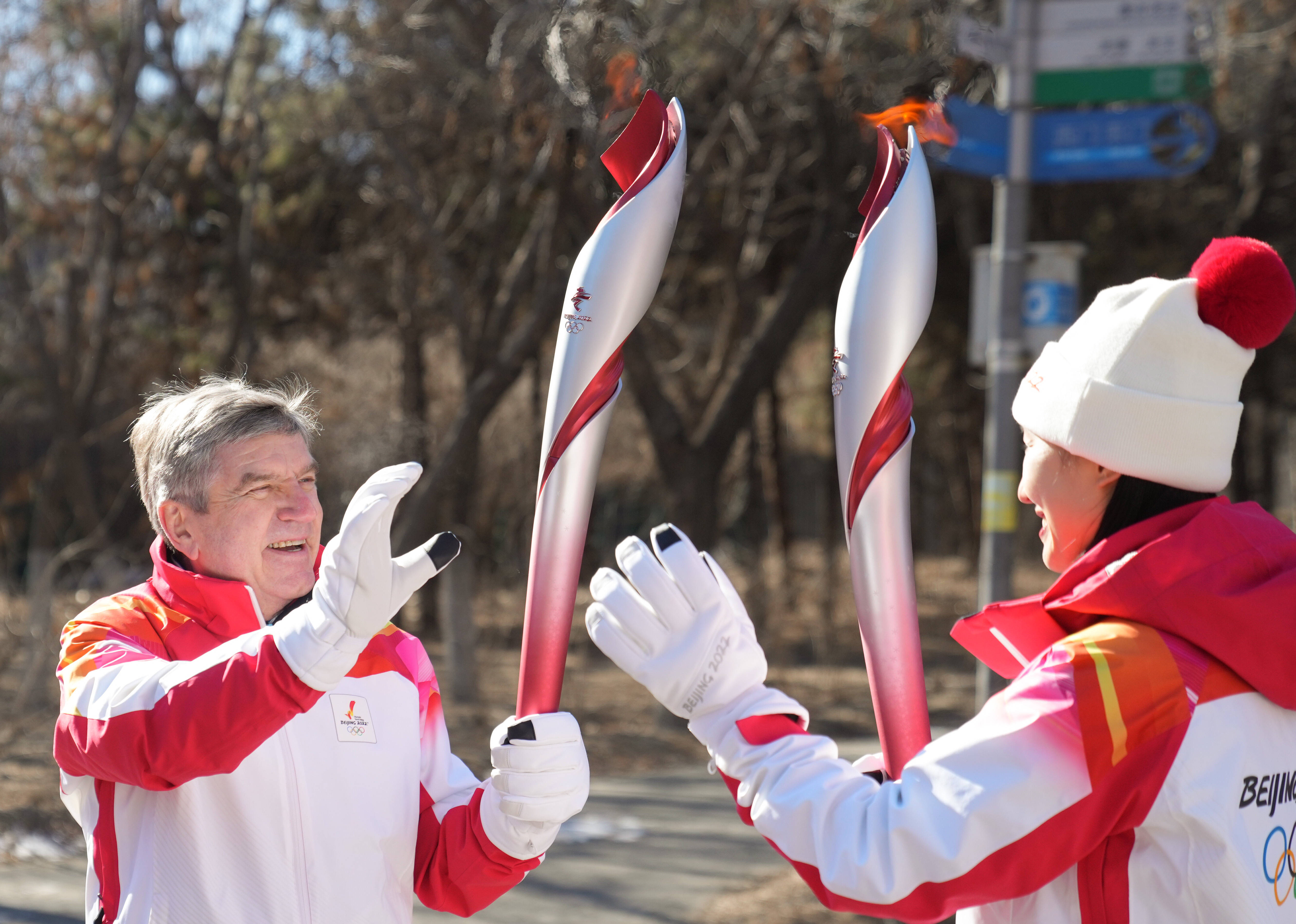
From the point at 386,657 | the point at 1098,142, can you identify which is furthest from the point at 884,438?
the point at 1098,142

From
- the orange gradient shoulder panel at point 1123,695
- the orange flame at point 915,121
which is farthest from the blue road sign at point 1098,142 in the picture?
the orange gradient shoulder panel at point 1123,695

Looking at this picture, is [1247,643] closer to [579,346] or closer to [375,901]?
[579,346]

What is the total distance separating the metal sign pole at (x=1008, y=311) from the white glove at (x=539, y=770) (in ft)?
11.7

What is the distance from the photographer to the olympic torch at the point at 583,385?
183cm

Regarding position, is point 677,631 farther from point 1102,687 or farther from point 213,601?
point 213,601

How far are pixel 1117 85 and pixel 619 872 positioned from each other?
147 inches

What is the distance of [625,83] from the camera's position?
2.48 m

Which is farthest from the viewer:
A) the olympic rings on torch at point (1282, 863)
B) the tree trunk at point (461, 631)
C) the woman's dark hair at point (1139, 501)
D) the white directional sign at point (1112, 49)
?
the tree trunk at point (461, 631)

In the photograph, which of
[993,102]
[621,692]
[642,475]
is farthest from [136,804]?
[642,475]

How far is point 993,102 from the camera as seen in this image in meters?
8.29

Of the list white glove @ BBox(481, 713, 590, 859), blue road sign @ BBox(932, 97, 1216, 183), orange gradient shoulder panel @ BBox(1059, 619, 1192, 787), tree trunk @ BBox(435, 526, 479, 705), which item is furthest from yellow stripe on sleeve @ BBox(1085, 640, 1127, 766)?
tree trunk @ BBox(435, 526, 479, 705)

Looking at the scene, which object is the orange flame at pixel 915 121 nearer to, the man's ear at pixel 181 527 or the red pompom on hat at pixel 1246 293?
the red pompom on hat at pixel 1246 293

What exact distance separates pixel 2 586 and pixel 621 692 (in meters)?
4.40

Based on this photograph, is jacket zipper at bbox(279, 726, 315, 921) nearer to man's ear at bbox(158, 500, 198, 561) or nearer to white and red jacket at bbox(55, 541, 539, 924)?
white and red jacket at bbox(55, 541, 539, 924)
